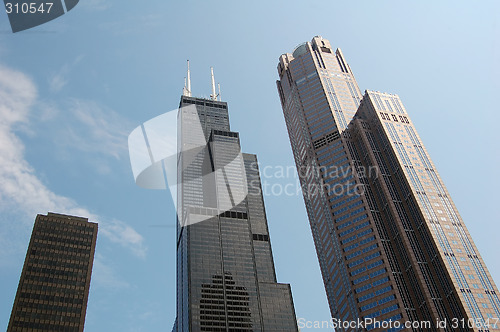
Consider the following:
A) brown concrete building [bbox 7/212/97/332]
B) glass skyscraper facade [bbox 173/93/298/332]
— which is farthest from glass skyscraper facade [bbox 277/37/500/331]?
brown concrete building [bbox 7/212/97/332]

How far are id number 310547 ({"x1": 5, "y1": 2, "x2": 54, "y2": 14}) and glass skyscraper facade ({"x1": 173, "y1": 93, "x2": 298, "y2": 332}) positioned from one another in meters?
123

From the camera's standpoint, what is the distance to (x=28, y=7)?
3291cm

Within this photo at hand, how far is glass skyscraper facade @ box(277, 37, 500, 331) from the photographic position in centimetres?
10894

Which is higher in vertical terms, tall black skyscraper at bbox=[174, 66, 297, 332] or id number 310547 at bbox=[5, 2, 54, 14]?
tall black skyscraper at bbox=[174, 66, 297, 332]

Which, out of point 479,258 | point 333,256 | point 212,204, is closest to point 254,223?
point 212,204

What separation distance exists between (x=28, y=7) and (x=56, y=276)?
109544mm

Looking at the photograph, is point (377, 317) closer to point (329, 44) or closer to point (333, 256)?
point (333, 256)

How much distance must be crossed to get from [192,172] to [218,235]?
117ft

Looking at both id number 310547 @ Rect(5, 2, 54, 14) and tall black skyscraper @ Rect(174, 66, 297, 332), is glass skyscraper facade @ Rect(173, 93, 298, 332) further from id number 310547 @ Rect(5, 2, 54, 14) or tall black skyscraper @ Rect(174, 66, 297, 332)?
id number 310547 @ Rect(5, 2, 54, 14)

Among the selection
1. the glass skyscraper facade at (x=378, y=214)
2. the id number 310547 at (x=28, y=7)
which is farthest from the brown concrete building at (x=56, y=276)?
the id number 310547 at (x=28, y=7)

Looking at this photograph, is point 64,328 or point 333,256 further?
point 333,256

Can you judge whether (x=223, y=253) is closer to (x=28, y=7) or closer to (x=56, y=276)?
(x=56, y=276)

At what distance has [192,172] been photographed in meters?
192

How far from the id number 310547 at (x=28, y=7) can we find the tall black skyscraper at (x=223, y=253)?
404ft
